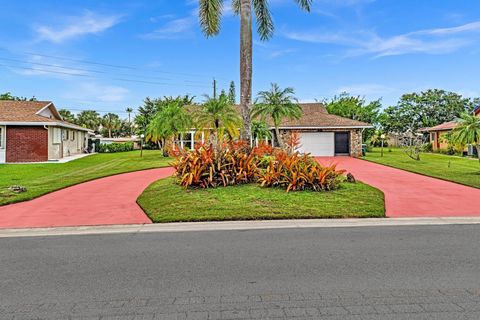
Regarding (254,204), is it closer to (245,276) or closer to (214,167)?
(214,167)

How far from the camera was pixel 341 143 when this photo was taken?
30.1m

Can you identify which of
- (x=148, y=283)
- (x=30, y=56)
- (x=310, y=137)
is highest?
(x=30, y=56)

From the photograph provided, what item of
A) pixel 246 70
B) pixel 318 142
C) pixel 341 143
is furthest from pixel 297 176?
pixel 341 143

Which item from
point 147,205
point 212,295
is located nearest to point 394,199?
point 147,205

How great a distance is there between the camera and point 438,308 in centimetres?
343

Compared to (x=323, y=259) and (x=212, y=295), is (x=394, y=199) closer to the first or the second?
(x=323, y=259)

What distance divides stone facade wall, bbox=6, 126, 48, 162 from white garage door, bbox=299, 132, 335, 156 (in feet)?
65.1

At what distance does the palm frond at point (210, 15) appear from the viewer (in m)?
14.2

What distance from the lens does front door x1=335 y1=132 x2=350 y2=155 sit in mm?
30000

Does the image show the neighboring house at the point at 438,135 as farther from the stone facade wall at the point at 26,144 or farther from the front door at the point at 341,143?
the stone facade wall at the point at 26,144

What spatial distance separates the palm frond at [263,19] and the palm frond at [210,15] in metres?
2.03

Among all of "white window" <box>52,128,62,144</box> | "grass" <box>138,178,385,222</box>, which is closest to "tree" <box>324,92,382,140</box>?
"white window" <box>52,128,62,144</box>

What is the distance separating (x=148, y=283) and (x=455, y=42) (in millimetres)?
26206

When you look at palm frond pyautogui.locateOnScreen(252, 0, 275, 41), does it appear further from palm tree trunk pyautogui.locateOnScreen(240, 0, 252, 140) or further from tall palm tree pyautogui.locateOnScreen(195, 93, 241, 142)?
tall palm tree pyautogui.locateOnScreen(195, 93, 241, 142)
